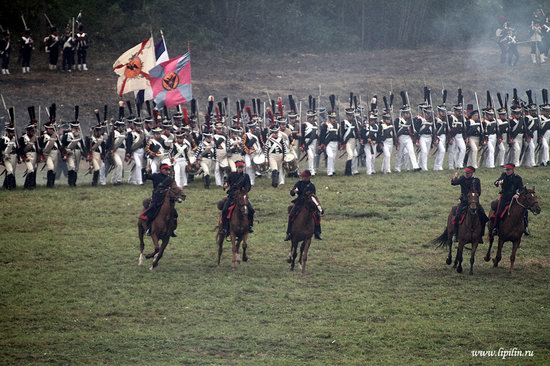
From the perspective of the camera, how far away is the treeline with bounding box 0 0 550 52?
191 feet

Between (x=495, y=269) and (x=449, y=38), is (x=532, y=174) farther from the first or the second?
(x=449, y=38)

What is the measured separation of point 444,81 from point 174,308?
36.5 metres

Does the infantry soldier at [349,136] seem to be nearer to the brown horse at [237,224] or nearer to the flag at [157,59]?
the flag at [157,59]

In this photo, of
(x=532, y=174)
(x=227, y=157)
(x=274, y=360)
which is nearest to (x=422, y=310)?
(x=274, y=360)

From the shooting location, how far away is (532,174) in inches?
1587

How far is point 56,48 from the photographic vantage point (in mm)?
52750

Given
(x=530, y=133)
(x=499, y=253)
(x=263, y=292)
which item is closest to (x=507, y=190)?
(x=499, y=253)

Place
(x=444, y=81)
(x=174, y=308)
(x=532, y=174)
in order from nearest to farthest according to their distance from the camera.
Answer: (x=174, y=308) → (x=532, y=174) → (x=444, y=81)

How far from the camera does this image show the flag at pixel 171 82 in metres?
37.6

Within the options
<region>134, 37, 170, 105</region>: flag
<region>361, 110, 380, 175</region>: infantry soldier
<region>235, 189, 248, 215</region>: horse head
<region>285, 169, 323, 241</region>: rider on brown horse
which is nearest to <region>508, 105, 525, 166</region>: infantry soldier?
<region>361, 110, 380, 175</region>: infantry soldier

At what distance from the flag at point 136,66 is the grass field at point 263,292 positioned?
173 inches

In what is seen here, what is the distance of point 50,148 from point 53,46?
50.6 ft

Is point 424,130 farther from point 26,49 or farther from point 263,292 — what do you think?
point 26,49

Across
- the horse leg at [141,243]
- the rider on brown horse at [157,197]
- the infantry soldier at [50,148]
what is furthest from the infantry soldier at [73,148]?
the rider on brown horse at [157,197]
